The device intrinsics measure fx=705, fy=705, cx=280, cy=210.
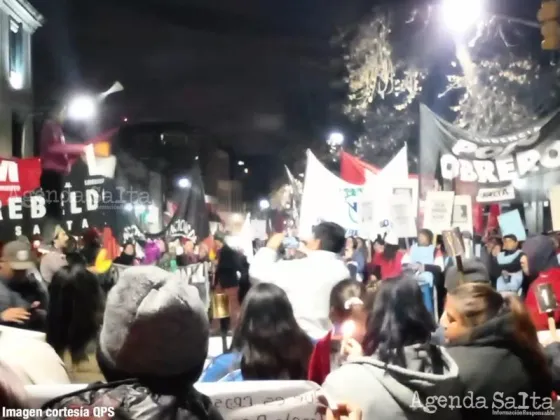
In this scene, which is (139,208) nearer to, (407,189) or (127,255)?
(127,255)

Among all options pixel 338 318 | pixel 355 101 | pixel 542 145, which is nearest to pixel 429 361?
pixel 338 318

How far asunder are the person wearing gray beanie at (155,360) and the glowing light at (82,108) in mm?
3482

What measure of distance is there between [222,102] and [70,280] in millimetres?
2778

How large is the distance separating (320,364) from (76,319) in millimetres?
1097

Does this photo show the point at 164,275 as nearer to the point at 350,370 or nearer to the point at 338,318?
the point at 350,370

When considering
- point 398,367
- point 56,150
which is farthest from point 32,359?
point 56,150

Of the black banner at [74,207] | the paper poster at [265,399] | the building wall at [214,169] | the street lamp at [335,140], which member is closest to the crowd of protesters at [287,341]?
the paper poster at [265,399]

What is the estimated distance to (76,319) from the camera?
296 cm

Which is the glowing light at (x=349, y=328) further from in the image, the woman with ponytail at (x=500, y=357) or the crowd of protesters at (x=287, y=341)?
the woman with ponytail at (x=500, y=357)

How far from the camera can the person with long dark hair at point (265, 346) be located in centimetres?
251

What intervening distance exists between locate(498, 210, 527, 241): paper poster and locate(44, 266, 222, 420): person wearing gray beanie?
377 cm

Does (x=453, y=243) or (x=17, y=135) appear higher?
(x=17, y=135)

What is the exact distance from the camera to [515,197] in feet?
15.8

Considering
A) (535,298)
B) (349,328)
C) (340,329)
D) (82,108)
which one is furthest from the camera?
(82,108)
